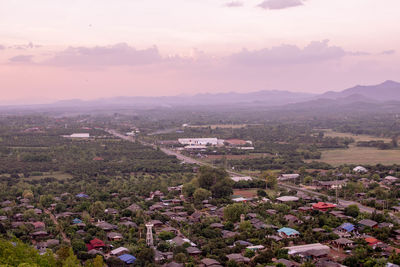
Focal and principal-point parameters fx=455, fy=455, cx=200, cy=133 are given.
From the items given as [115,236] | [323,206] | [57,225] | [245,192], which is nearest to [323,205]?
[323,206]

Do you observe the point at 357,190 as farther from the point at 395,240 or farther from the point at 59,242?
the point at 59,242

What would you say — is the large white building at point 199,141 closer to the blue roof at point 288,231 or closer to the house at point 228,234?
the house at point 228,234

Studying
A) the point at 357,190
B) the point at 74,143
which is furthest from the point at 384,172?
the point at 74,143

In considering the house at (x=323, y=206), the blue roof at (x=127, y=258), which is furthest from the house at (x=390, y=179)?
→ the blue roof at (x=127, y=258)

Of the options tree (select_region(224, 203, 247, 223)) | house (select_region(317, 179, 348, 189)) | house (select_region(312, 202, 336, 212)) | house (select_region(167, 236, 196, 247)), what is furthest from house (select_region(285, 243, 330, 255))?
house (select_region(317, 179, 348, 189))

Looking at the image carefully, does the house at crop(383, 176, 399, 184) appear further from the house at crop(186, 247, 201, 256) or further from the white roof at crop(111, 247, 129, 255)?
the white roof at crop(111, 247, 129, 255)


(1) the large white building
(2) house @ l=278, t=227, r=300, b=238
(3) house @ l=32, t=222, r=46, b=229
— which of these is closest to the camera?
(2) house @ l=278, t=227, r=300, b=238
